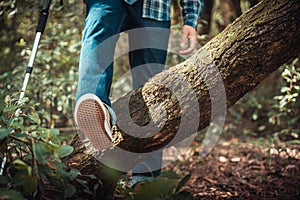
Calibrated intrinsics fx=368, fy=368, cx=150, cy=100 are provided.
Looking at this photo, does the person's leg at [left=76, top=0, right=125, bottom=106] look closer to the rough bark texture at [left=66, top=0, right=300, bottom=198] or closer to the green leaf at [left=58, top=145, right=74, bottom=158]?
the rough bark texture at [left=66, top=0, right=300, bottom=198]

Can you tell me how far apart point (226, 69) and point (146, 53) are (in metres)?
0.59

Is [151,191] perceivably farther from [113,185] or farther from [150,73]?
[150,73]

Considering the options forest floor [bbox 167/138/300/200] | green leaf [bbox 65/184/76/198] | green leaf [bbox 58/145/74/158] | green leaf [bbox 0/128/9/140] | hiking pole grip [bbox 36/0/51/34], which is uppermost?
hiking pole grip [bbox 36/0/51/34]

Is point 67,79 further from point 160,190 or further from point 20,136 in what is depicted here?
point 160,190

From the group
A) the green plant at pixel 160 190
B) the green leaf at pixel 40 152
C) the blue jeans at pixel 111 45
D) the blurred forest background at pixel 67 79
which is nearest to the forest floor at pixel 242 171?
the blurred forest background at pixel 67 79

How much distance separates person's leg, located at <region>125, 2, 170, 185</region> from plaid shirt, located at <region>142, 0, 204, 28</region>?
3 cm

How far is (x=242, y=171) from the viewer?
2.97 meters

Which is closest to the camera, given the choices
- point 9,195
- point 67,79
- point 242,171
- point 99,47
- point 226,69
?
point 9,195

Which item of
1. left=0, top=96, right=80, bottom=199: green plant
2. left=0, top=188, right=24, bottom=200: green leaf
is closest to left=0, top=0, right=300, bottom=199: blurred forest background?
left=0, top=96, right=80, bottom=199: green plant

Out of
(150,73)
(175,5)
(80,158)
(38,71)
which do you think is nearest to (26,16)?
(38,71)

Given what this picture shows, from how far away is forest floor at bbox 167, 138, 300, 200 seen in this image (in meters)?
2.36

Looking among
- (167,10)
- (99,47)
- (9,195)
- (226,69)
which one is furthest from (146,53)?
(9,195)

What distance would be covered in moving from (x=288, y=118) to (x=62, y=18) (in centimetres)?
233

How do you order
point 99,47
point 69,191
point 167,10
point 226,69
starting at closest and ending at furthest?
point 69,191 < point 226,69 < point 99,47 < point 167,10
